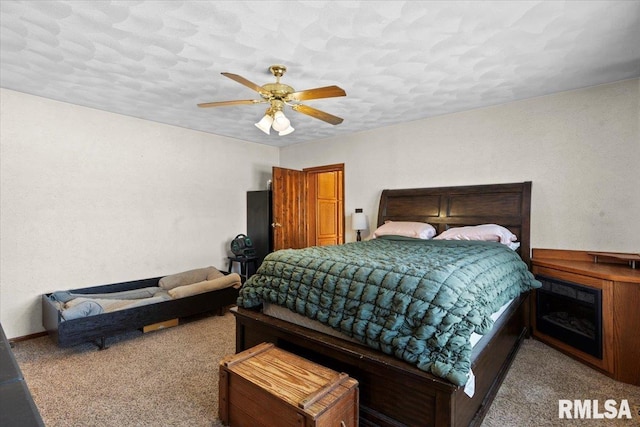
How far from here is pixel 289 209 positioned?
513cm

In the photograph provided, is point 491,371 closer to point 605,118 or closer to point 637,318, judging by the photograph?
point 637,318

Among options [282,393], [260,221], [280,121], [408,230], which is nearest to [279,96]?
[280,121]

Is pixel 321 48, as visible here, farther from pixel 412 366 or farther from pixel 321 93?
pixel 412 366

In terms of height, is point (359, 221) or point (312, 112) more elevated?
point (312, 112)

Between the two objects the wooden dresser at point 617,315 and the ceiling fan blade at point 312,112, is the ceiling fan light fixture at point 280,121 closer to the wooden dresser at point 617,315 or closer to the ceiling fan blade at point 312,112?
→ the ceiling fan blade at point 312,112

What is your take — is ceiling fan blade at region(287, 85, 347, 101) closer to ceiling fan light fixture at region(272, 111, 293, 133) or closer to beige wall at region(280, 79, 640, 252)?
ceiling fan light fixture at region(272, 111, 293, 133)

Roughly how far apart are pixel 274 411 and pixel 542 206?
333 centimetres

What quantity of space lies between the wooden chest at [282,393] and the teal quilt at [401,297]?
0.30m

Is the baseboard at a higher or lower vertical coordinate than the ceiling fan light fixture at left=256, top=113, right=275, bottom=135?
lower

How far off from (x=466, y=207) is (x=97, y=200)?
4.43 metres

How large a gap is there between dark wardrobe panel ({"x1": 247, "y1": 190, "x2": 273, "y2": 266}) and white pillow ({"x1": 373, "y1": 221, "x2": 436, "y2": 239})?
1.80 metres

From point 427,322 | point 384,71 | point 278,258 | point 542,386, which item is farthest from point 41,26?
point 542,386

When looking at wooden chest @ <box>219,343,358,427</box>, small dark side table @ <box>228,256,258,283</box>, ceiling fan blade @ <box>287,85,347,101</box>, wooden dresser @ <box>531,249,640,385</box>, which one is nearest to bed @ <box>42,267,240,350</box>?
small dark side table @ <box>228,256,258,283</box>

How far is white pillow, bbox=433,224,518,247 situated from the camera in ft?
10.7
